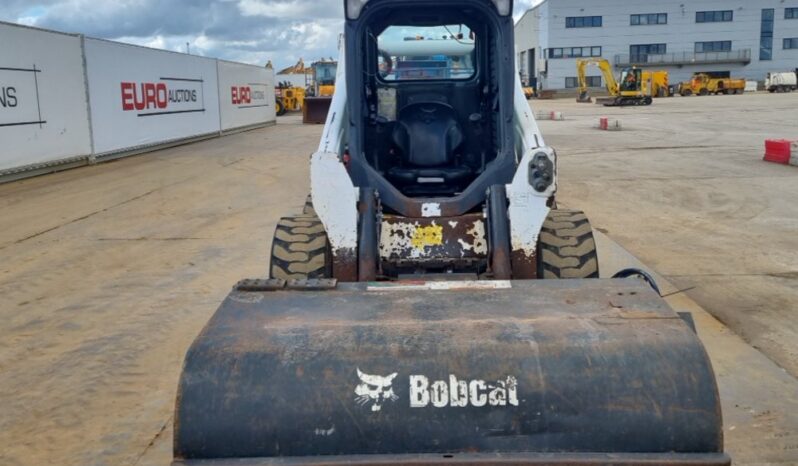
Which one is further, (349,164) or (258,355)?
(349,164)

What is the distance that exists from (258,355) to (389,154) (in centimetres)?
329

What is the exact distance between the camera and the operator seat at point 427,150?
565 cm

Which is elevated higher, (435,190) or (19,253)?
(435,190)

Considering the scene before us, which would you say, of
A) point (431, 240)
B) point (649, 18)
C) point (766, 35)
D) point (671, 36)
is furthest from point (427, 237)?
point (766, 35)

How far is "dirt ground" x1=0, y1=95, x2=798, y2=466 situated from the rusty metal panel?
1.66 metres

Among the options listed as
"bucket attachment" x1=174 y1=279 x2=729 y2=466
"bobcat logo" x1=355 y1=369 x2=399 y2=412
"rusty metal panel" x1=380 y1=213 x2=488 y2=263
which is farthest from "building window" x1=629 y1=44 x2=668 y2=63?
"bobcat logo" x1=355 y1=369 x2=399 y2=412

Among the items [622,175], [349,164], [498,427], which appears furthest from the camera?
[622,175]

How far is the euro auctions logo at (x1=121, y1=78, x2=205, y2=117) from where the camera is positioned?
65.6 ft

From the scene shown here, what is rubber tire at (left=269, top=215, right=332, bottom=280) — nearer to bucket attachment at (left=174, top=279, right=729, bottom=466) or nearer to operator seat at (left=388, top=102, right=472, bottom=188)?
operator seat at (left=388, top=102, right=472, bottom=188)

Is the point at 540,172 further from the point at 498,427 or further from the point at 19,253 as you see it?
the point at 19,253

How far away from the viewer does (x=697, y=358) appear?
2.80 m

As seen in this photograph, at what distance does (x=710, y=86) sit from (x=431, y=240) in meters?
67.3

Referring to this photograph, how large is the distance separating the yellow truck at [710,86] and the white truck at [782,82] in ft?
8.20

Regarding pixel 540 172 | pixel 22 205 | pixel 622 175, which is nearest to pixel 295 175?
pixel 22 205
